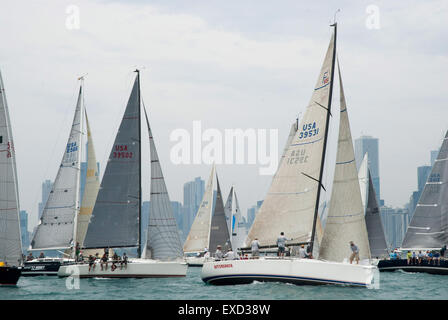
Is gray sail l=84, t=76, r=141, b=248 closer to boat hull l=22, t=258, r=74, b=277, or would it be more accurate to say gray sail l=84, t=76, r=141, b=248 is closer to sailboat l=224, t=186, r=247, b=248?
boat hull l=22, t=258, r=74, b=277

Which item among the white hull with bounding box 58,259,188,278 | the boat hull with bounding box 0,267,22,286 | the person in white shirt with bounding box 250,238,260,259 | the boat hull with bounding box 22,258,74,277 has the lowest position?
the boat hull with bounding box 22,258,74,277

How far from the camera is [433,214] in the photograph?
44.2m

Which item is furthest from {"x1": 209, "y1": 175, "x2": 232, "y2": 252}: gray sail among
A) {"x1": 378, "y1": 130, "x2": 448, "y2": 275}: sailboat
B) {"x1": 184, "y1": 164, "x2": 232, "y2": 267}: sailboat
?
→ {"x1": 378, "y1": 130, "x2": 448, "y2": 275}: sailboat

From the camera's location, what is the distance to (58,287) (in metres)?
31.8

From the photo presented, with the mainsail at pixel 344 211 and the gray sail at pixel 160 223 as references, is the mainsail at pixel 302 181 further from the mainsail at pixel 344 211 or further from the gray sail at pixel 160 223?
the gray sail at pixel 160 223

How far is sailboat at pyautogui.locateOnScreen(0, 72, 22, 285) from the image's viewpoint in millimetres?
29078

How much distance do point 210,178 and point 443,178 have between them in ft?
87.5

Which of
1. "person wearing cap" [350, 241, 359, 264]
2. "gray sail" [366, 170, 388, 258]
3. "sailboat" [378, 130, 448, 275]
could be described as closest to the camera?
"person wearing cap" [350, 241, 359, 264]

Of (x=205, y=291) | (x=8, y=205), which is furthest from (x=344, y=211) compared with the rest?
(x=8, y=205)

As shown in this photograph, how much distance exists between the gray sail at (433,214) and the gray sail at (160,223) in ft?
54.1

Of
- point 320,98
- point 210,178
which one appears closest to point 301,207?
point 320,98

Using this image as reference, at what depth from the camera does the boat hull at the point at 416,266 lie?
40.3 m

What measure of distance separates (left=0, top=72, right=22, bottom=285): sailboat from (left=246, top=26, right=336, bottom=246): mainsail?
32.3ft
